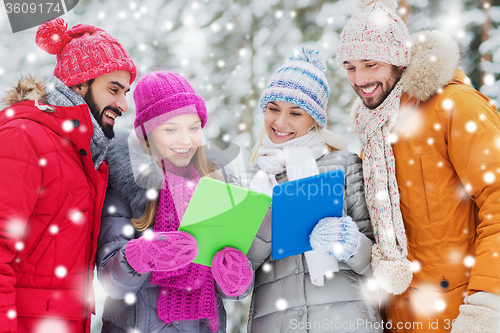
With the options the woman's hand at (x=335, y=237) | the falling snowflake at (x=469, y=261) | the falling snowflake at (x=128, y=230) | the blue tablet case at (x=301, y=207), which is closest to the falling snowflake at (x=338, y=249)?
the woman's hand at (x=335, y=237)

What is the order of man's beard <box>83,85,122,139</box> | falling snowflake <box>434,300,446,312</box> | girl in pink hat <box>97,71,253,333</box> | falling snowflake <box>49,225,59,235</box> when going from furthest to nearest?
man's beard <box>83,85,122,139</box>, falling snowflake <box>434,300,446,312</box>, girl in pink hat <box>97,71,253,333</box>, falling snowflake <box>49,225,59,235</box>

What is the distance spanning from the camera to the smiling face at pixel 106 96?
208cm

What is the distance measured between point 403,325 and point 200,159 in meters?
1.58

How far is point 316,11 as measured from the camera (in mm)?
5266

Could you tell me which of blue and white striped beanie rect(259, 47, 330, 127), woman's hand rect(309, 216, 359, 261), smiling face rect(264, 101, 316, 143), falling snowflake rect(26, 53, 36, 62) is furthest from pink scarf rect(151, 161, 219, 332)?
falling snowflake rect(26, 53, 36, 62)

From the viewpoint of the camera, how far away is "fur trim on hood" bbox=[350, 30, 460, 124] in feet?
6.62

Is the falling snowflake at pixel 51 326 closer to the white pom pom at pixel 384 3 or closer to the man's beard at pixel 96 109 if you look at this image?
the man's beard at pixel 96 109

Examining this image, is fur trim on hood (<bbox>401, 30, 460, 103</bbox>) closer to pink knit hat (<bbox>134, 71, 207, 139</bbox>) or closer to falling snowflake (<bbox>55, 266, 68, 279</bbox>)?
pink knit hat (<bbox>134, 71, 207, 139</bbox>)

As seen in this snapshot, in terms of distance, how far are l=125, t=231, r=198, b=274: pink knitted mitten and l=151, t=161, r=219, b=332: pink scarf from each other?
1.04 ft

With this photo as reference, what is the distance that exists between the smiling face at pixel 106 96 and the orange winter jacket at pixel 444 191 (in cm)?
168

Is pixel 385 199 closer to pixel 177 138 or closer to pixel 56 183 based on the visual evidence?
pixel 177 138

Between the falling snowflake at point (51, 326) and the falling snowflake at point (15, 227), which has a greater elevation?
the falling snowflake at point (15, 227)

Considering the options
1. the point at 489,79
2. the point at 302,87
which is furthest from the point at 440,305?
the point at 489,79

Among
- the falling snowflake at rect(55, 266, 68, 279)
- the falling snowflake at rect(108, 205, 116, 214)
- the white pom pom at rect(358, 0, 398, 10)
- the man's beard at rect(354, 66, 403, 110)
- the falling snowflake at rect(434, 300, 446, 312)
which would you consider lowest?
the falling snowflake at rect(434, 300, 446, 312)
